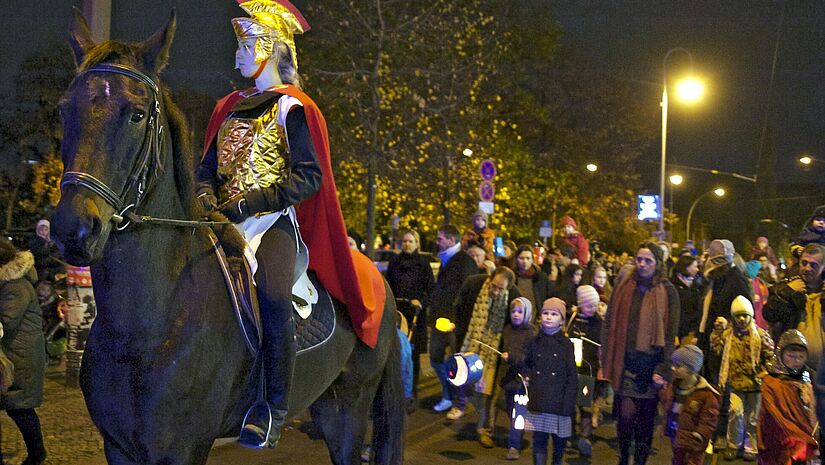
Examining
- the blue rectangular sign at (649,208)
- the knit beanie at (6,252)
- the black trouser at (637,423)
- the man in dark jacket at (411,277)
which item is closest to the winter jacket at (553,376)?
the black trouser at (637,423)

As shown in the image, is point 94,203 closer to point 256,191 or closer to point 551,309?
point 256,191

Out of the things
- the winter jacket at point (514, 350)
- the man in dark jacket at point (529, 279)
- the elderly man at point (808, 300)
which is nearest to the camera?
the elderly man at point (808, 300)

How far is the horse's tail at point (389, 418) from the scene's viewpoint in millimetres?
6195

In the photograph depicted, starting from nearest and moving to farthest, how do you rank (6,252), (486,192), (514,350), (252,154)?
(252,154)
(6,252)
(514,350)
(486,192)

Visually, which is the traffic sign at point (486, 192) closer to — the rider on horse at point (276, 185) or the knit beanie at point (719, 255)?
the knit beanie at point (719, 255)

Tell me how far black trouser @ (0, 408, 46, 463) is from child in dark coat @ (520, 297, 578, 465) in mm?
4134

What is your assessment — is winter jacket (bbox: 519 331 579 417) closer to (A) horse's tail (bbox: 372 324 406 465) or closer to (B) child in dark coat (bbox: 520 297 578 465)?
(B) child in dark coat (bbox: 520 297 578 465)

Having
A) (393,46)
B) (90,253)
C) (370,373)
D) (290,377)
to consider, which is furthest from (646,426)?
(393,46)

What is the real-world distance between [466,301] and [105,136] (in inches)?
313

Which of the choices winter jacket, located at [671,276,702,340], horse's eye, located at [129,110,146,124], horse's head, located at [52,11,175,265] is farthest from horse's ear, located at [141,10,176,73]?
winter jacket, located at [671,276,702,340]

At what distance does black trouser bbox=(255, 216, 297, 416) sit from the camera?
4609 millimetres

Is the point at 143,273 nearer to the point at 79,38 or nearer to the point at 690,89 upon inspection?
the point at 79,38

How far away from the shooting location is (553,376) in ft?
29.1

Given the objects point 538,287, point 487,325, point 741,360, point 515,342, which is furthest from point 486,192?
point 741,360
